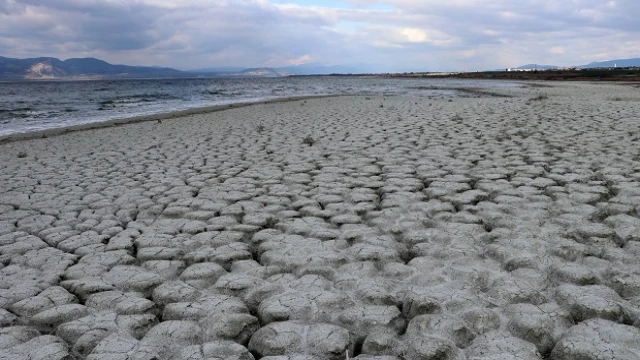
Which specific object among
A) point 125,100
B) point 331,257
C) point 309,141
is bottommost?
point 331,257

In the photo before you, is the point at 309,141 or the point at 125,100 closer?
the point at 309,141

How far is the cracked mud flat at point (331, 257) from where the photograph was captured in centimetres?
184

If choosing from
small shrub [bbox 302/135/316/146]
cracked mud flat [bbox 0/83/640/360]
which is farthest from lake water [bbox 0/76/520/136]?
cracked mud flat [bbox 0/83/640/360]

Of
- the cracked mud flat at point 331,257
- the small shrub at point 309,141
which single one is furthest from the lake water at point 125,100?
the cracked mud flat at point 331,257

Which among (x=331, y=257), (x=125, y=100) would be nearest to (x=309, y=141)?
(x=331, y=257)

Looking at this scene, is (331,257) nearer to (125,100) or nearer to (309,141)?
(309,141)

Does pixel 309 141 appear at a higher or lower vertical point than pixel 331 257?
higher

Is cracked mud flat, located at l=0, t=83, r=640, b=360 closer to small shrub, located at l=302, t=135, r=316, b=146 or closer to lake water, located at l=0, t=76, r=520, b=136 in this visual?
small shrub, located at l=302, t=135, r=316, b=146

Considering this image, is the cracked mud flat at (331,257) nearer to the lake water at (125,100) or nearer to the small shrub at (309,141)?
the small shrub at (309,141)

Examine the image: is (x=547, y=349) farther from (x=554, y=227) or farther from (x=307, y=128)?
(x=307, y=128)

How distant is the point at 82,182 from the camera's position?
191 inches

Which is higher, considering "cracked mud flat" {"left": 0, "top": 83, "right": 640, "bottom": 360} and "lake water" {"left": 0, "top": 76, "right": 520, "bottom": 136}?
"lake water" {"left": 0, "top": 76, "right": 520, "bottom": 136}

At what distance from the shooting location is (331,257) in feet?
8.52

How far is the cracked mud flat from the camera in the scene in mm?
1839
